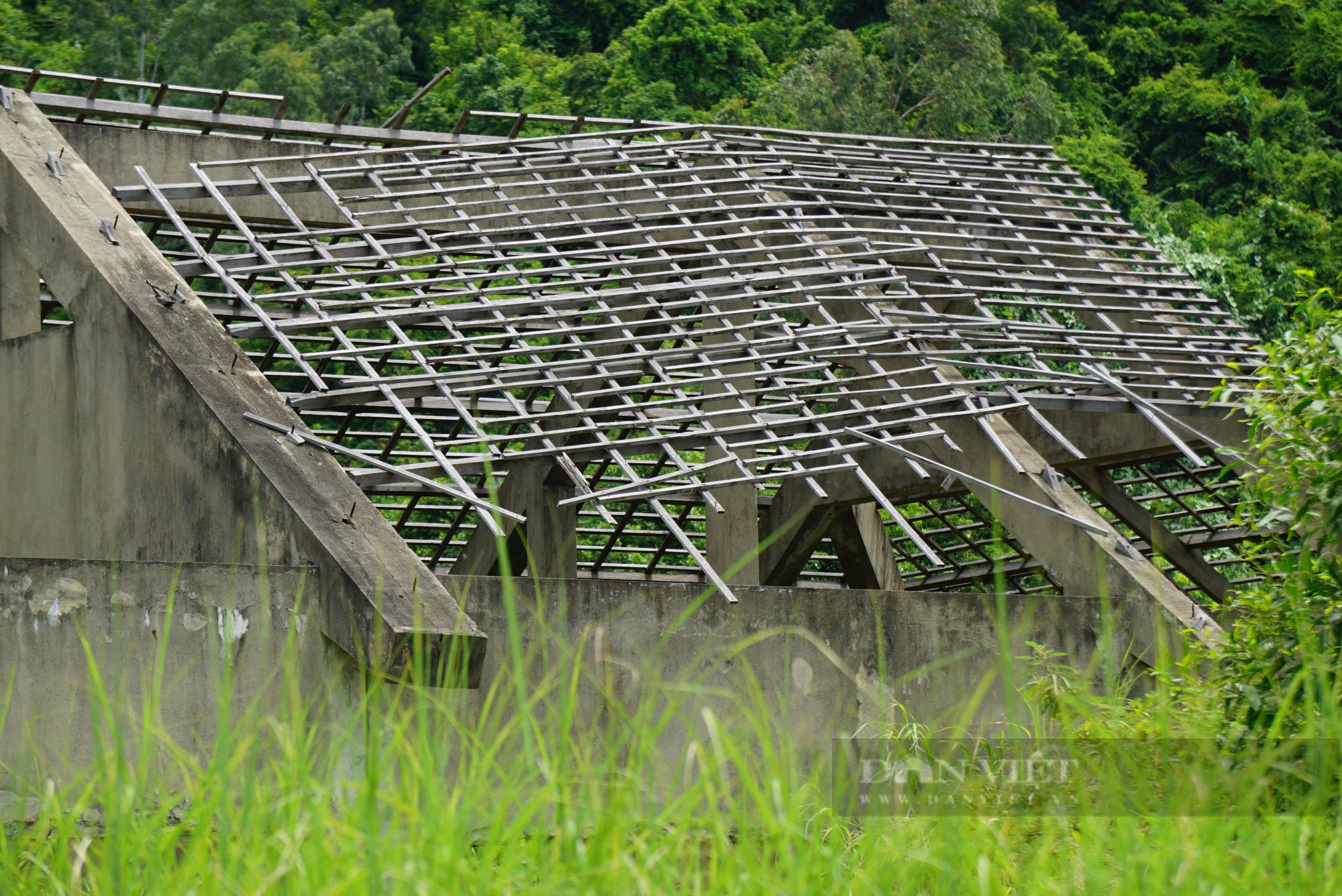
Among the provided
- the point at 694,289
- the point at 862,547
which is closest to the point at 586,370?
the point at 694,289

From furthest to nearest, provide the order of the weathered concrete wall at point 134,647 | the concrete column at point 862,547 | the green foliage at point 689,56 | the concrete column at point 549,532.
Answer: the green foliage at point 689,56 < the concrete column at point 862,547 < the concrete column at point 549,532 < the weathered concrete wall at point 134,647

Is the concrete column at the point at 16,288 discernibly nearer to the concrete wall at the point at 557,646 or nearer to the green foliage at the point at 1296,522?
the concrete wall at the point at 557,646

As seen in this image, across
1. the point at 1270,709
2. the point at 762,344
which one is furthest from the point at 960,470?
the point at 1270,709

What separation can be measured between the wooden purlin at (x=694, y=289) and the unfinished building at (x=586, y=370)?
0.15 feet

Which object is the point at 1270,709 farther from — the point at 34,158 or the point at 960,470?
the point at 34,158

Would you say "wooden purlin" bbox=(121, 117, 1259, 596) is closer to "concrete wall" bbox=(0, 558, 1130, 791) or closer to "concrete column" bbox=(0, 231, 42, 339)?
"concrete wall" bbox=(0, 558, 1130, 791)

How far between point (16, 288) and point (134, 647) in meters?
3.83

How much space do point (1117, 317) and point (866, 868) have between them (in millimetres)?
9572

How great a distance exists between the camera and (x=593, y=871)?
98.3 inches

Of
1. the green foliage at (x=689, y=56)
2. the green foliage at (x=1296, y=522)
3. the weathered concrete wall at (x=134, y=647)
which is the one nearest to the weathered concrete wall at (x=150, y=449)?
the weathered concrete wall at (x=134, y=647)

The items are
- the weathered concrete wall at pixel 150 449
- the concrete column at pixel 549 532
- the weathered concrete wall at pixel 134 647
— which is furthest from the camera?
the concrete column at pixel 549 532

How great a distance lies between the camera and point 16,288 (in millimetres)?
9156

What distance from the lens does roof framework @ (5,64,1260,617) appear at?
8.67 metres

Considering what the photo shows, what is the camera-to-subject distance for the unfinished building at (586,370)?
7090mm
